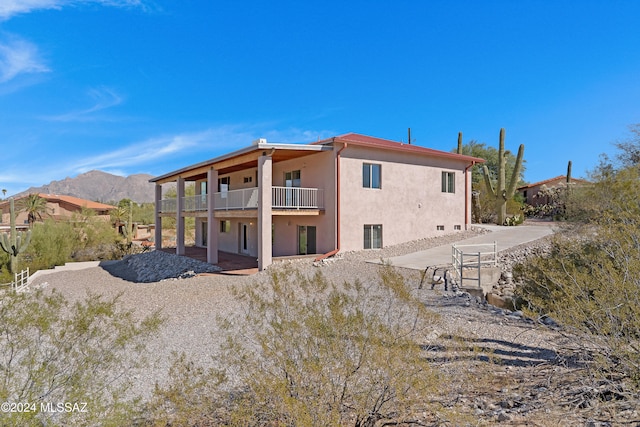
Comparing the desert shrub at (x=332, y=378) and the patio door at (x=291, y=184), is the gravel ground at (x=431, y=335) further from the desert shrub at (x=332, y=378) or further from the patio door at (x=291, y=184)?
the patio door at (x=291, y=184)

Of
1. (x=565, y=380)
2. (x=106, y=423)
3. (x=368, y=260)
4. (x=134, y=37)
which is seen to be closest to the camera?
(x=106, y=423)

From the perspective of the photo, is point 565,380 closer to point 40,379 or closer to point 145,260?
point 40,379

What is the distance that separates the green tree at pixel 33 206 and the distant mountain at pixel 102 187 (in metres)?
134

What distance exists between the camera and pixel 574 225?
49.7 feet

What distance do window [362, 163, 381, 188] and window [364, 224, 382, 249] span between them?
2.12m

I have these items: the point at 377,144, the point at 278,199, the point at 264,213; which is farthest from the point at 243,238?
the point at 377,144

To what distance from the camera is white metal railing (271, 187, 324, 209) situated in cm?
1702

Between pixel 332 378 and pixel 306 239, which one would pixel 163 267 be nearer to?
pixel 306 239

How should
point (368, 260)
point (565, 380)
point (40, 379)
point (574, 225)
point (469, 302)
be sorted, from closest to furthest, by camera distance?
point (40, 379), point (565, 380), point (469, 302), point (574, 225), point (368, 260)

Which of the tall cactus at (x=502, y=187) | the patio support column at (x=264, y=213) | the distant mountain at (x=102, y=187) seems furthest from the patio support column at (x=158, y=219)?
the distant mountain at (x=102, y=187)

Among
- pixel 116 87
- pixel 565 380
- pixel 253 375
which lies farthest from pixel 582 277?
pixel 116 87

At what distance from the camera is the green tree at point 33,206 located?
3641cm

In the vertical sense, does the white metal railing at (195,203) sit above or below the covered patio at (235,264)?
above

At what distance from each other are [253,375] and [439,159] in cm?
2066
